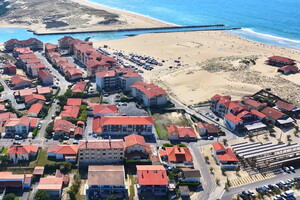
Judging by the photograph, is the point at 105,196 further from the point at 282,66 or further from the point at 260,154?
the point at 282,66

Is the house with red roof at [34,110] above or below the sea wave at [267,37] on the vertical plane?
below

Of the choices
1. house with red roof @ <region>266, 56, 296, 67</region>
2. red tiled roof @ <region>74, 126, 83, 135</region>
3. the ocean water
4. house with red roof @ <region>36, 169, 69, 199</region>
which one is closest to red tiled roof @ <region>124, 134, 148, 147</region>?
red tiled roof @ <region>74, 126, 83, 135</region>

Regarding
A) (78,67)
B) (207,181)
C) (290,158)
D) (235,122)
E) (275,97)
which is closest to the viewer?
(207,181)

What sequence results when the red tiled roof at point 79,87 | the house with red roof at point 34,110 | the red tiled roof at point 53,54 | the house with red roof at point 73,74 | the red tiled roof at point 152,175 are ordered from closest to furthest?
the red tiled roof at point 152,175 < the house with red roof at point 34,110 < the red tiled roof at point 79,87 < the house with red roof at point 73,74 < the red tiled roof at point 53,54

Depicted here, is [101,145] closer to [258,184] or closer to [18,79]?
[258,184]

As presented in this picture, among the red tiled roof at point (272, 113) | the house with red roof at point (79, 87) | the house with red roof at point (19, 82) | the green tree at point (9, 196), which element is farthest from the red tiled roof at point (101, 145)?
the house with red roof at point (19, 82)

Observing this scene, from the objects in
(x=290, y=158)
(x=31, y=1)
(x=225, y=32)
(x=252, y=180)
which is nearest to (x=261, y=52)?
(x=225, y=32)

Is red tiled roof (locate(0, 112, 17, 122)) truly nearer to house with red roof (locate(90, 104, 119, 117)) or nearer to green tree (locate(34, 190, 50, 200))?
house with red roof (locate(90, 104, 119, 117))

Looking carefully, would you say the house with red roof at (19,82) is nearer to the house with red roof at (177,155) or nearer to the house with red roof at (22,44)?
the house with red roof at (22,44)
